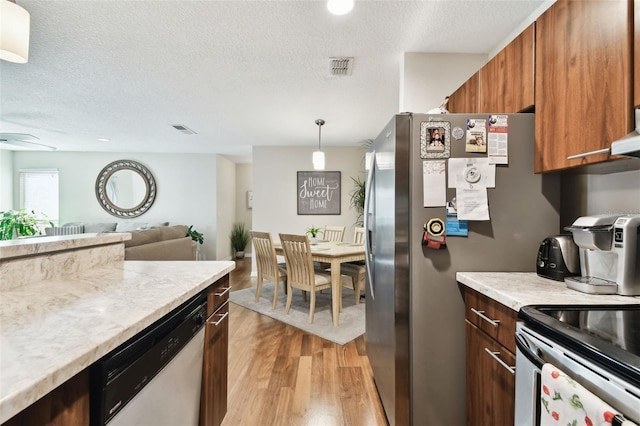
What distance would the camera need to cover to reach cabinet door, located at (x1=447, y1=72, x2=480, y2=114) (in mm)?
1738

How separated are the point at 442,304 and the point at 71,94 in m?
4.10

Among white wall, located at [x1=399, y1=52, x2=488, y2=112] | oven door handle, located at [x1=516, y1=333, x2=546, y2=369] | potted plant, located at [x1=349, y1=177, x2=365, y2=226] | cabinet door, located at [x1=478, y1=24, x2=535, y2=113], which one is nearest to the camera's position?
oven door handle, located at [x1=516, y1=333, x2=546, y2=369]

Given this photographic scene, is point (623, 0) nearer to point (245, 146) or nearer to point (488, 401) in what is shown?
point (488, 401)

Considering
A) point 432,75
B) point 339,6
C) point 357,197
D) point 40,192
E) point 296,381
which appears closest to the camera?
point 339,6

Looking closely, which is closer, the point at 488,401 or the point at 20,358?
the point at 20,358

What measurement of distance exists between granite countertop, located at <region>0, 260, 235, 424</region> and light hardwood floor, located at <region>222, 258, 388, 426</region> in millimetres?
1029

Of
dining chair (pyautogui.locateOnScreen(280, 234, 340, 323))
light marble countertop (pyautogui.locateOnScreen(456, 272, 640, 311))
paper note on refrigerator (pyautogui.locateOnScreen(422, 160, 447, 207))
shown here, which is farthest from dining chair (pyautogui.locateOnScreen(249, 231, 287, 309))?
light marble countertop (pyautogui.locateOnScreen(456, 272, 640, 311))

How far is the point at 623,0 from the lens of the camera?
94 cm

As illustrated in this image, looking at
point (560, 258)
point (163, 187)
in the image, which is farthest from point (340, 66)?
point (163, 187)

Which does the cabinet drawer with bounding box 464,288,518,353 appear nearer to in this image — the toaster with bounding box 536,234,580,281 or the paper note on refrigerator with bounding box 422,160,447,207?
the toaster with bounding box 536,234,580,281

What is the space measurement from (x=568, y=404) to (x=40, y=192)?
8.56 metres

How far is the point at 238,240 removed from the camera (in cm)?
725

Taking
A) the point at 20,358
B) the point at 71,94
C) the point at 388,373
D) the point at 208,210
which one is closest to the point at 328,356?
the point at 388,373

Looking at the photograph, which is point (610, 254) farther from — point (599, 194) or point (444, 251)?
point (444, 251)
